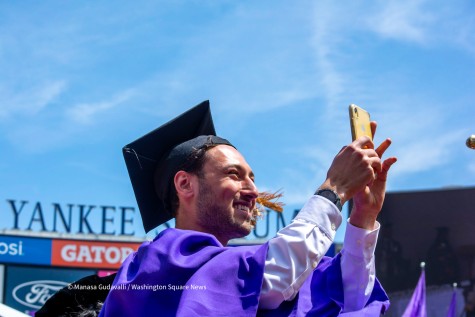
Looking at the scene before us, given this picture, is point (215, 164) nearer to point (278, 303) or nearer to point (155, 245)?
point (155, 245)

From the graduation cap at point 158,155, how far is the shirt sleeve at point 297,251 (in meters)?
0.95

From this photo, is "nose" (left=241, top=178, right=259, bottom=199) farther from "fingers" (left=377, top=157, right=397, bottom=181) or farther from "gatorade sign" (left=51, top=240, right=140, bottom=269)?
"gatorade sign" (left=51, top=240, right=140, bottom=269)

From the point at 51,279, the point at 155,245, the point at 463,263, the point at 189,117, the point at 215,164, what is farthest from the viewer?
the point at 51,279

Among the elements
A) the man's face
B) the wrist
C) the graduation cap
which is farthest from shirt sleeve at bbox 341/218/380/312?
the graduation cap

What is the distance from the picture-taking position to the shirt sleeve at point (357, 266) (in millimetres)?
3676

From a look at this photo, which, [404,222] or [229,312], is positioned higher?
[404,222]

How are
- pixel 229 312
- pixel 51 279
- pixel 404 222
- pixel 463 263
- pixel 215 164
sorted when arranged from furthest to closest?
pixel 51 279 → pixel 404 222 → pixel 463 263 → pixel 215 164 → pixel 229 312

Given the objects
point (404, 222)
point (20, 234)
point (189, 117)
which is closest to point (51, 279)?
point (20, 234)

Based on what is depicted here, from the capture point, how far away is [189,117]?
4367mm

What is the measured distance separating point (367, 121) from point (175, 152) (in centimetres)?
95

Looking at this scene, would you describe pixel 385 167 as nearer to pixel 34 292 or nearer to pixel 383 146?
pixel 383 146

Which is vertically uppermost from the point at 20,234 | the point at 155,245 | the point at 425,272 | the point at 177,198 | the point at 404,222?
the point at 20,234

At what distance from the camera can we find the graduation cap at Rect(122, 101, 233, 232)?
4.33m

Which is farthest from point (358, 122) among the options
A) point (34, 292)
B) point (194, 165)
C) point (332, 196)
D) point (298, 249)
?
point (34, 292)
